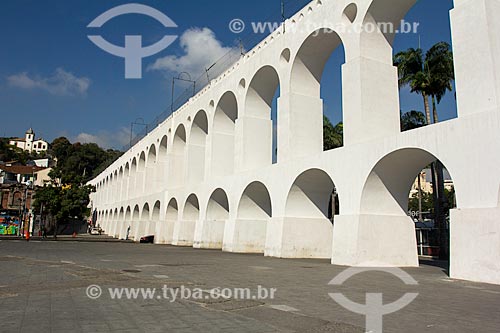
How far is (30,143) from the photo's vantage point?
5002 inches

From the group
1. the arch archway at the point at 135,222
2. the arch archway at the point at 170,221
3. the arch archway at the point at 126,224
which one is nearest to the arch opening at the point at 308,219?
the arch archway at the point at 170,221

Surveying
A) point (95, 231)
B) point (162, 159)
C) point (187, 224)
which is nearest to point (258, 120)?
point (187, 224)

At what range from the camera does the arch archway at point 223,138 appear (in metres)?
27.3

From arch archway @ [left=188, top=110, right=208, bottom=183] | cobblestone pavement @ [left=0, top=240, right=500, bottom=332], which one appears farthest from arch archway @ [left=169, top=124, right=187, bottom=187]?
cobblestone pavement @ [left=0, top=240, right=500, bottom=332]

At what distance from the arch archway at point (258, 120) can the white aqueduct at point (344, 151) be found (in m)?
0.06

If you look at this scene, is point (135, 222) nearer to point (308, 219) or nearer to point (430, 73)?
point (308, 219)

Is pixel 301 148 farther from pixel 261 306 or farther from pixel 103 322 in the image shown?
pixel 103 322

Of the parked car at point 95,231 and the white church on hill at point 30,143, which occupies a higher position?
the white church on hill at point 30,143

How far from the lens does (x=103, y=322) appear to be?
5.11m

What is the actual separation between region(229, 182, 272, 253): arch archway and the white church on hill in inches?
4741

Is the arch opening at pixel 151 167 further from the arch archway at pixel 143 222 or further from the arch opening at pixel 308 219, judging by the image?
the arch opening at pixel 308 219

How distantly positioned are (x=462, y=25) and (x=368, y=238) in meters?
7.04

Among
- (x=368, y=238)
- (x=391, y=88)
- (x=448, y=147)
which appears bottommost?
(x=368, y=238)

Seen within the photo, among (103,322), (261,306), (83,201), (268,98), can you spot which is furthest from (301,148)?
(83,201)
